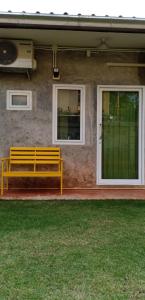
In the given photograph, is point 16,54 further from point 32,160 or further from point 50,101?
point 32,160

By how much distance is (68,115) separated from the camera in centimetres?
761

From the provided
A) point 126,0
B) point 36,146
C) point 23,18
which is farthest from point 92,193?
point 126,0

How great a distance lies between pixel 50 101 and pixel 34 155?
3.58 ft

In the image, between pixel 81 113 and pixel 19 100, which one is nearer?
pixel 19 100

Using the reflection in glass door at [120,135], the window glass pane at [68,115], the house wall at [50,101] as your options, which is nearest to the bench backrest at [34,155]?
the house wall at [50,101]

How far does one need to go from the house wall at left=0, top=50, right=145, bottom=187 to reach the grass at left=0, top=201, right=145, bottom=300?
6.12 ft

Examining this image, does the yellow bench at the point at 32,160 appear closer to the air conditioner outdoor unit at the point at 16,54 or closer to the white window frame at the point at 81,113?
the white window frame at the point at 81,113

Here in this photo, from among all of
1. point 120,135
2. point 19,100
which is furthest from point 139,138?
point 19,100

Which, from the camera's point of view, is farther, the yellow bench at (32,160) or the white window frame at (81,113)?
the white window frame at (81,113)

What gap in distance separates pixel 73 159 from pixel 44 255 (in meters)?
4.06

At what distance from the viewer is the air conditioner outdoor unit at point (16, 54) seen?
6.94 metres

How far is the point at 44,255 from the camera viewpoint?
3.62 metres

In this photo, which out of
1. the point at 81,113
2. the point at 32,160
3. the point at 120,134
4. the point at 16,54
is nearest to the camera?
the point at 16,54

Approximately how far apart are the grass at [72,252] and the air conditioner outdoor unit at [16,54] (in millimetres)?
2614
